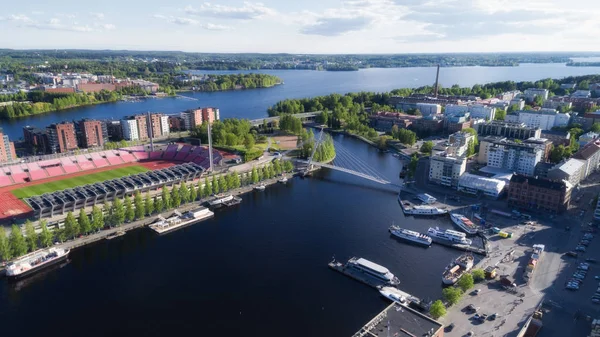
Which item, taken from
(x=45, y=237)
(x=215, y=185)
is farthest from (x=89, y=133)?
(x=45, y=237)

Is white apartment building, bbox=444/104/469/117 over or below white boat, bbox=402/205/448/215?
over


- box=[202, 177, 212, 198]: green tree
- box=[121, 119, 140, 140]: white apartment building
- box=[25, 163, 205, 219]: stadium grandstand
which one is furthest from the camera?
box=[121, 119, 140, 140]: white apartment building

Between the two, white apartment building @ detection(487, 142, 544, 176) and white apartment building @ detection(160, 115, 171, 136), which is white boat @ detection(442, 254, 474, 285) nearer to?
white apartment building @ detection(487, 142, 544, 176)

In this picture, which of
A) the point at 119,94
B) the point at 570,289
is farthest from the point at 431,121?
the point at 119,94

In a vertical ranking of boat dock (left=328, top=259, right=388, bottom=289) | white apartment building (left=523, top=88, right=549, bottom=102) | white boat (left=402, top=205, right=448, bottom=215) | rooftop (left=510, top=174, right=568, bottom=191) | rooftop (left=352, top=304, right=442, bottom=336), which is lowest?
boat dock (left=328, top=259, right=388, bottom=289)

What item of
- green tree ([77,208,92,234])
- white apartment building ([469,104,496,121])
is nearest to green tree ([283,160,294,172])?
green tree ([77,208,92,234])
